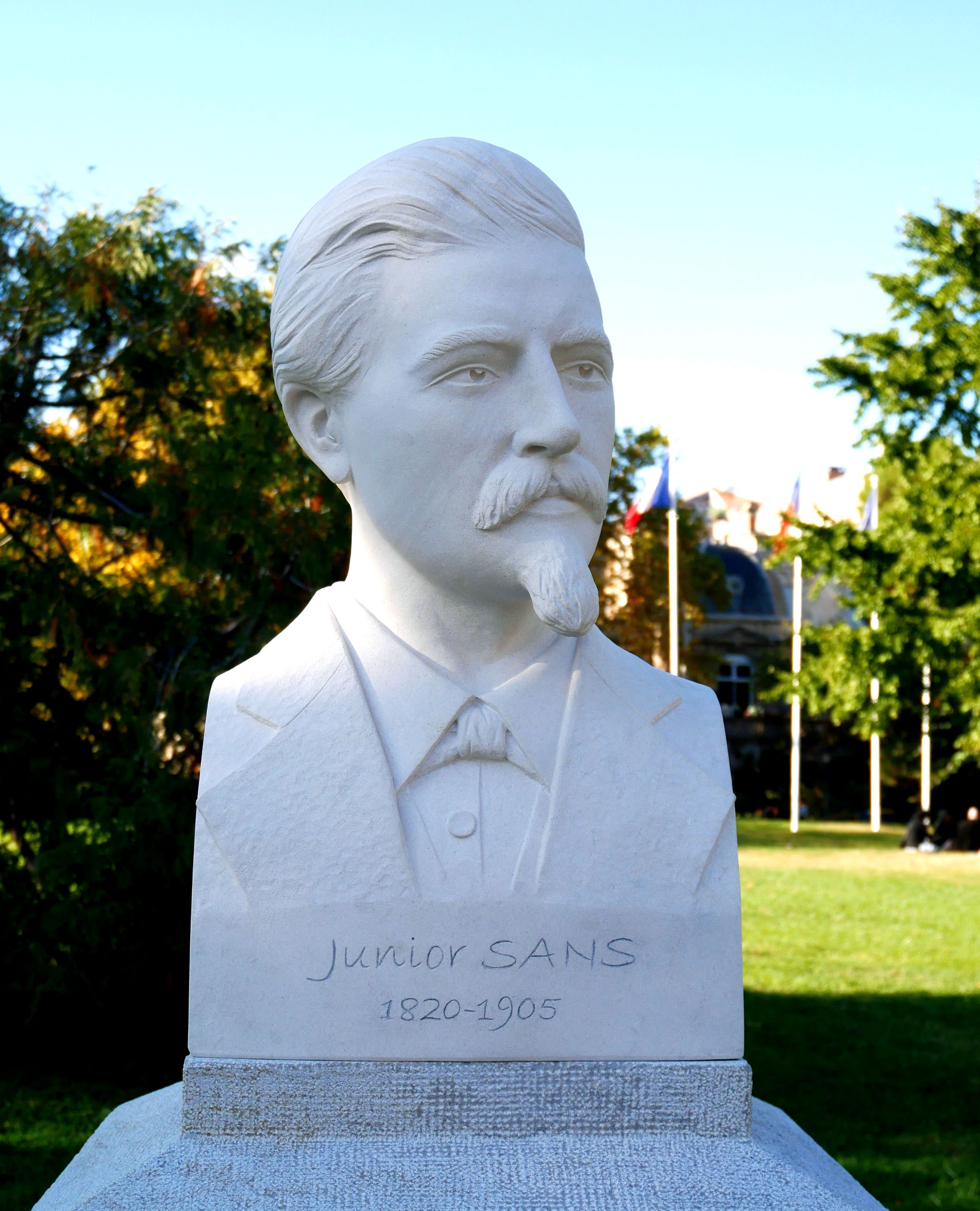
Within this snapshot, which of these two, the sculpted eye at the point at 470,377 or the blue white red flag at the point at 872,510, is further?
the blue white red flag at the point at 872,510

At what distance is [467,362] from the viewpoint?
261cm

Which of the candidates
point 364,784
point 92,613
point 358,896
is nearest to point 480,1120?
point 358,896

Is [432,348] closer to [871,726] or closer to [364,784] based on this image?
[364,784]

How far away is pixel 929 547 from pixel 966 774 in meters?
14.4

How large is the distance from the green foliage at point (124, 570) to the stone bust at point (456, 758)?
3.17 meters

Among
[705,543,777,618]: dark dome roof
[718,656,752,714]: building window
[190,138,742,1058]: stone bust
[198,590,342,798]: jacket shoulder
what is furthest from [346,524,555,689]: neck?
[705,543,777,618]: dark dome roof

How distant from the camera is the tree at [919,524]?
1281 cm

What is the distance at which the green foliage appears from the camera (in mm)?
6016

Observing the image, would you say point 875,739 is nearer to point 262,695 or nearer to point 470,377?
point 262,695

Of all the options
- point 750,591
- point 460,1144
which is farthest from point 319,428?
point 750,591

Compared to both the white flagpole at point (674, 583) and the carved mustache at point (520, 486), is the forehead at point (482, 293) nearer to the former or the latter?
the carved mustache at point (520, 486)

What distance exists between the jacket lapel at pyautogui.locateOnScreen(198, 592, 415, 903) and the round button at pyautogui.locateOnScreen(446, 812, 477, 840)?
107mm

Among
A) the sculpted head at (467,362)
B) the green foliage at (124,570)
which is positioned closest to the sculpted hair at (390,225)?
the sculpted head at (467,362)

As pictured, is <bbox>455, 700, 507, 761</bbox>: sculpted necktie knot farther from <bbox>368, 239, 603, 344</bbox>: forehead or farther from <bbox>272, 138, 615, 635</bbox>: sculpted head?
<bbox>368, 239, 603, 344</bbox>: forehead
